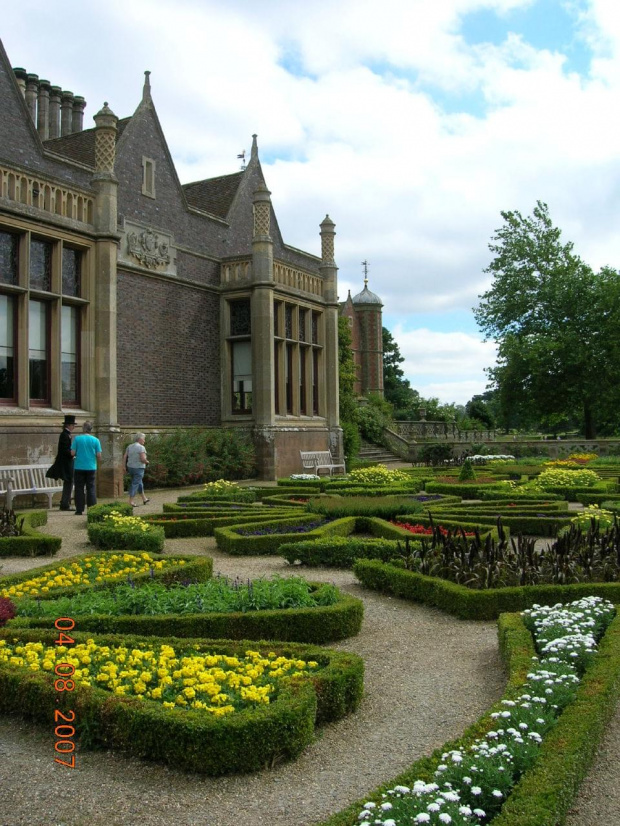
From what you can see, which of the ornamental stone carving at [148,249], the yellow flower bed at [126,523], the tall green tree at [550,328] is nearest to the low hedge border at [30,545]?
the yellow flower bed at [126,523]

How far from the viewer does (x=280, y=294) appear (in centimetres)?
2197

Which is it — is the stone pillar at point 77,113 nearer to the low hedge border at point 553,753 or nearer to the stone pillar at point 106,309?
the stone pillar at point 106,309

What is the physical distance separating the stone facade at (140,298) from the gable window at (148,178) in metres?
0.04

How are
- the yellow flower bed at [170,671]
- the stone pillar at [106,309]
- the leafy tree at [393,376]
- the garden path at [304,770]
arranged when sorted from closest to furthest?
1. the garden path at [304,770]
2. the yellow flower bed at [170,671]
3. the stone pillar at [106,309]
4. the leafy tree at [393,376]

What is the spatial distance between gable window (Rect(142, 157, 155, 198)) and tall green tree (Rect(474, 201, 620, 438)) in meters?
18.4

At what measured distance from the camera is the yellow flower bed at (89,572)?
674 cm

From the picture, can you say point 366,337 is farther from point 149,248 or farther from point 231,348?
point 149,248

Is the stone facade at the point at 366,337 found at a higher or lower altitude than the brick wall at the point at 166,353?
higher

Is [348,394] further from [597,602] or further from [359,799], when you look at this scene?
[359,799]

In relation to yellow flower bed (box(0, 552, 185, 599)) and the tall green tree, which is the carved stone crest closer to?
yellow flower bed (box(0, 552, 185, 599))

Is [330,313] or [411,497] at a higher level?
[330,313]

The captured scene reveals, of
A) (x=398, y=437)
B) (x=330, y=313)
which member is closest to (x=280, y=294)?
(x=330, y=313)

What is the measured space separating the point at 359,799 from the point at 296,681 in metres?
0.93

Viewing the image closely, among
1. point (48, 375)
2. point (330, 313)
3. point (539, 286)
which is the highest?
point (539, 286)
